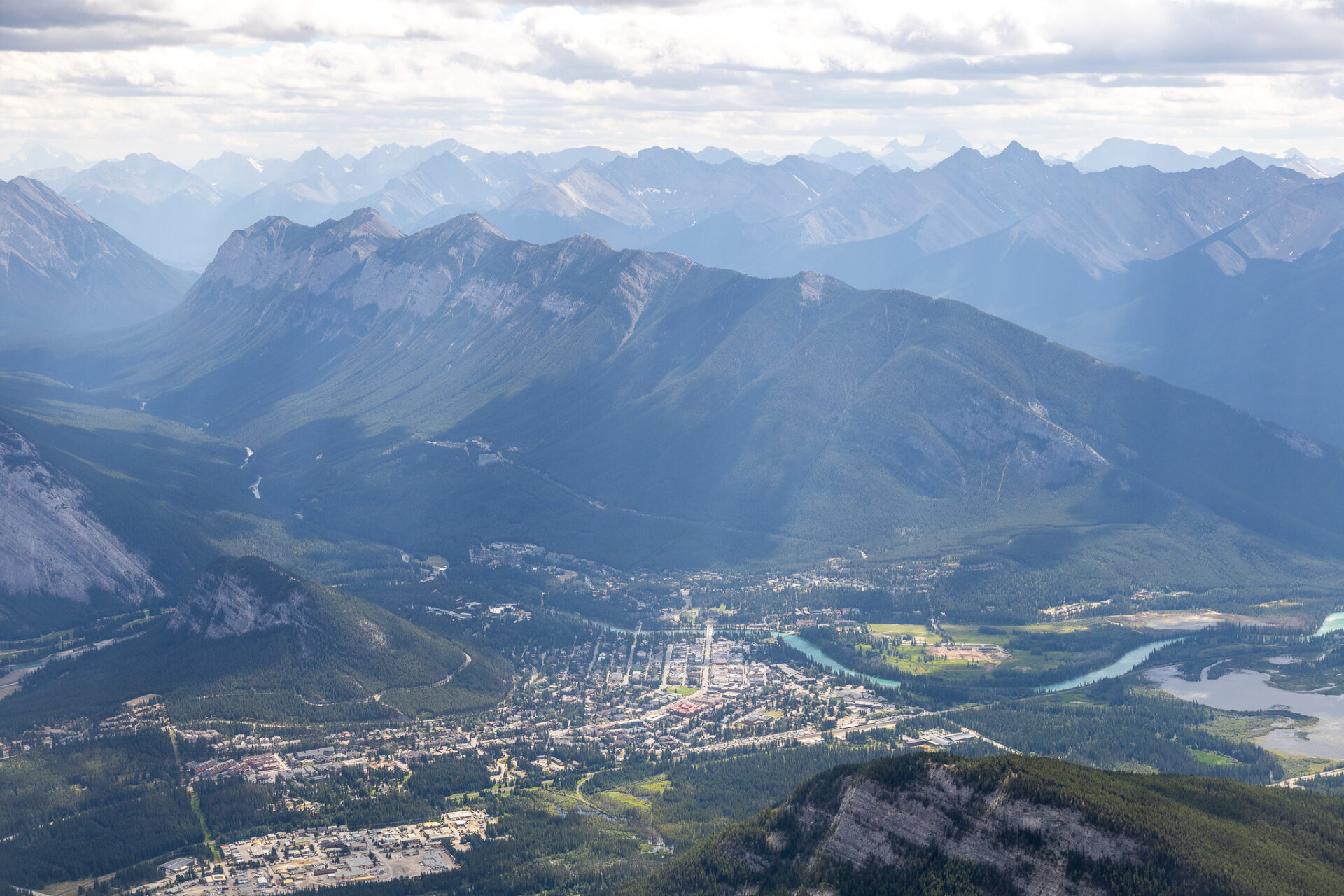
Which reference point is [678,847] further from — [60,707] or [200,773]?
[60,707]

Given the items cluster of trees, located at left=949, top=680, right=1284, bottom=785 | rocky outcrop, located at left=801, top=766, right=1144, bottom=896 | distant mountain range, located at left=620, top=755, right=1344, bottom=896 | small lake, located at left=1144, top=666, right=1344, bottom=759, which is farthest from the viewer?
small lake, located at left=1144, top=666, right=1344, bottom=759

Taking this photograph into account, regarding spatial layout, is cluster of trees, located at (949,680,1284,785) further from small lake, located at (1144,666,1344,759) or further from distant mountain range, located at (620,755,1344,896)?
distant mountain range, located at (620,755,1344,896)

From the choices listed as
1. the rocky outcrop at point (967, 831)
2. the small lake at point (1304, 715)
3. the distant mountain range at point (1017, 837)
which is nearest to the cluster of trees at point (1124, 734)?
the small lake at point (1304, 715)

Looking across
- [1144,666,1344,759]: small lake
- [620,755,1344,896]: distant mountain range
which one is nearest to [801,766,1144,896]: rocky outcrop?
[620,755,1344,896]: distant mountain range

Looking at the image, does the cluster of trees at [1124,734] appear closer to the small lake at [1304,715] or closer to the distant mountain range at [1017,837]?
the small lake at [1304,715]

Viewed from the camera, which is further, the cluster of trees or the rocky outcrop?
the cluster of trees

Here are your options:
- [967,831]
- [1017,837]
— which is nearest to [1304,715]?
[967,831]

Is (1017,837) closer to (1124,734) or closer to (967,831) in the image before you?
(967,831)

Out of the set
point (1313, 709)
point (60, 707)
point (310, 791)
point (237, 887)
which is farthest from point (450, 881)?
point (1313, 709)
